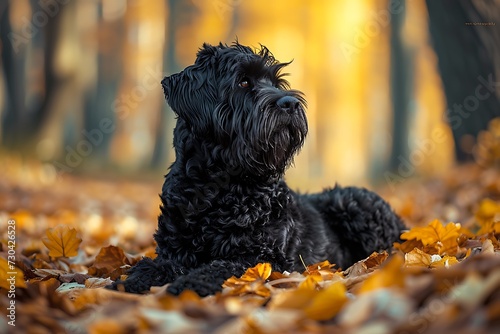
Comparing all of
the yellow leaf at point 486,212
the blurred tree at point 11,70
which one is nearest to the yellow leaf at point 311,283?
the yellow leaf at point 486,212

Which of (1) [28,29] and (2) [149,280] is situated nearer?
(2) [149,280]

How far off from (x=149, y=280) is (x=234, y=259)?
0.53 m

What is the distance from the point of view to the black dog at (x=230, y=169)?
3654 millimetres

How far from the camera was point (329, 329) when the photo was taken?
197 centimetres

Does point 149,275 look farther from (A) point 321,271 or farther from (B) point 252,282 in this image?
(A) point 321,271

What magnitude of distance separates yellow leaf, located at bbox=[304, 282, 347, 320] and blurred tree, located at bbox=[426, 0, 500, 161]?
6855 mm

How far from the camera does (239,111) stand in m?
3.83

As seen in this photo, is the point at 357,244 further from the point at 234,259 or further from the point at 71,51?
the point at 71,51

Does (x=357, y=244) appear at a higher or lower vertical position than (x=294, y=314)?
higher

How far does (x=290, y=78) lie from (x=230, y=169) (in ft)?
104

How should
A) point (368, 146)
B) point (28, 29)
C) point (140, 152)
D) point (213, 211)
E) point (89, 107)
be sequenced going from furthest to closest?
point (140, 152) → point (368, 146) → point (89, 107) → point (28, 29) → point (213, 211)

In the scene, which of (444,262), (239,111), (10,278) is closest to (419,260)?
(444,262)

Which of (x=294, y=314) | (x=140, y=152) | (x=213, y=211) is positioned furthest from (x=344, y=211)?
(x=140, y=152)

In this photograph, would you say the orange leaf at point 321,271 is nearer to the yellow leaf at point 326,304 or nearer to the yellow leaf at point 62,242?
the yellow leaf at point 326,304
